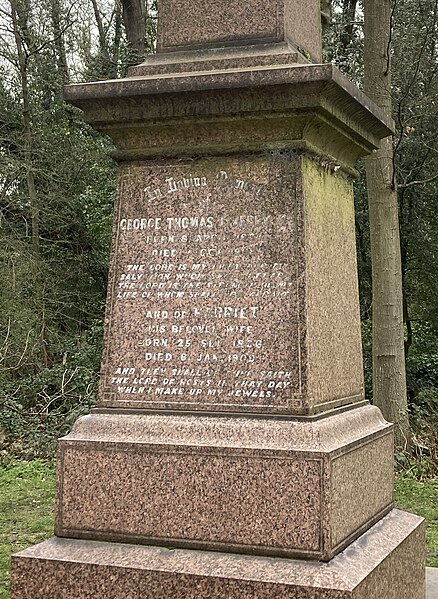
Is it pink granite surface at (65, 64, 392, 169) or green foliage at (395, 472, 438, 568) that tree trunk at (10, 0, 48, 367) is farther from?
pink granite surface at (65, 64, 392, 169)

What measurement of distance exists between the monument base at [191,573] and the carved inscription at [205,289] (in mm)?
701

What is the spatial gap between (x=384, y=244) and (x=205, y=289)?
6825 mm

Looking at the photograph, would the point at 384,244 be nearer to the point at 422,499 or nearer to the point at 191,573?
the point at 422,499

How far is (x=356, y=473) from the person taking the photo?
4578 millimetres

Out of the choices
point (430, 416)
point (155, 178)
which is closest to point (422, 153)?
point (430, 416)

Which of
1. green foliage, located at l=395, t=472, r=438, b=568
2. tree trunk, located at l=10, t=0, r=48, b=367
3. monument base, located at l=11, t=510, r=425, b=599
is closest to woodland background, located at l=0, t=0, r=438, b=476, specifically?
tree trunk, located at l=10, t=0, r=48, b=367

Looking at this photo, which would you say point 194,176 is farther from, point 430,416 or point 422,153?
point 422,153

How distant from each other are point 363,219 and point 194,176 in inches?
405

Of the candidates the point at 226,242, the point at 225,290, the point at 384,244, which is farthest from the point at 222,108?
the point at 384,244

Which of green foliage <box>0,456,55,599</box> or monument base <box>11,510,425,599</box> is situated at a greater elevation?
monument base <box>11,510,425,599</box>

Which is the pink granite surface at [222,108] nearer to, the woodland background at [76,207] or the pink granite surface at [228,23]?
the pink granite surface at [228,23]

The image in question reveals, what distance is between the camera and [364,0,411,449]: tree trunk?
11.0m

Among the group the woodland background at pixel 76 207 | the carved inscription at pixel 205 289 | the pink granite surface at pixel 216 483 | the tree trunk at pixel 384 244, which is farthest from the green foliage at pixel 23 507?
the tree trunk at pixel 384 244

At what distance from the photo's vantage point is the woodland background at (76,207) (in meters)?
13.2
